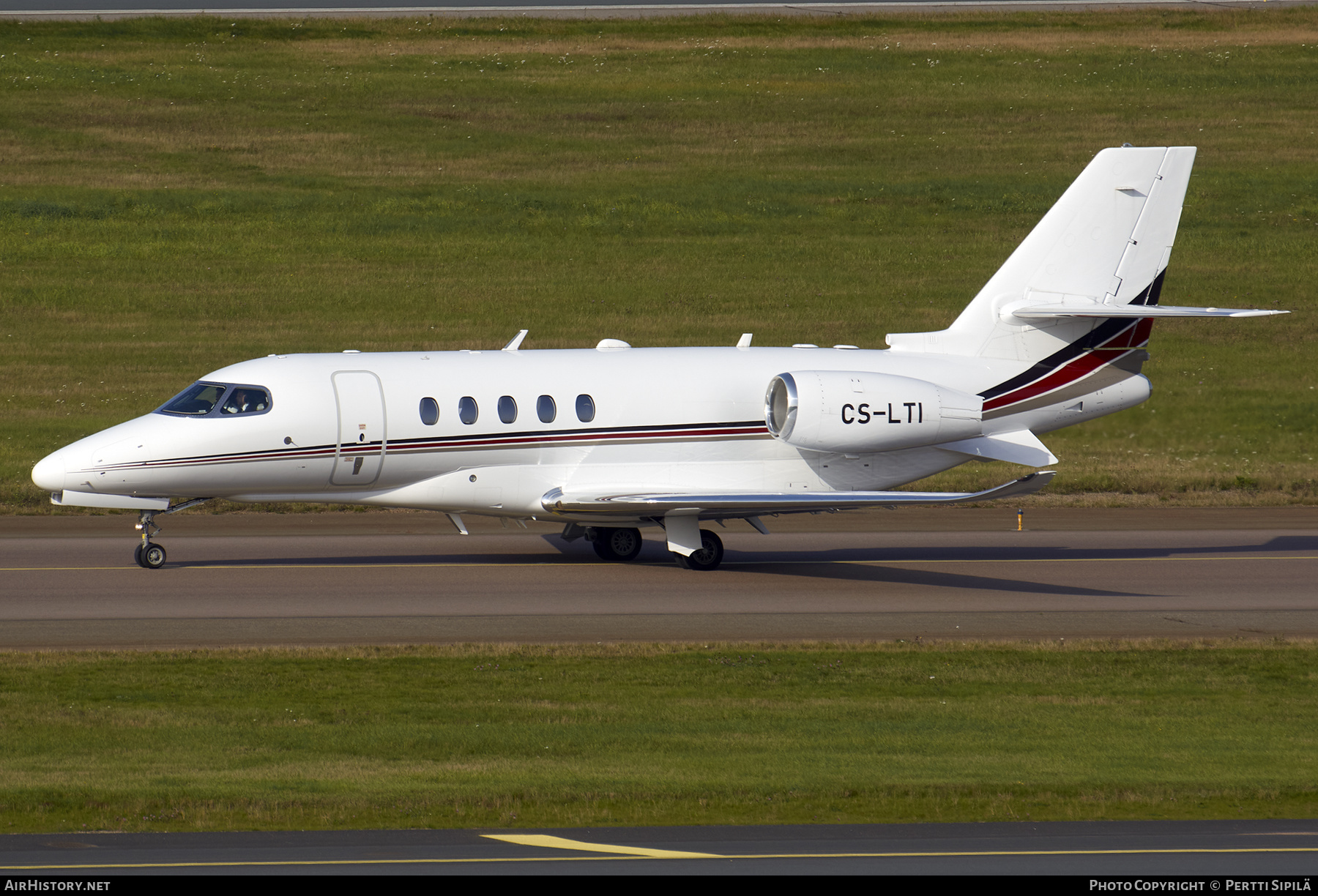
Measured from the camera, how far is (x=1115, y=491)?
34.2 metres

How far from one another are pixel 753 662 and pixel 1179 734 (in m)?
4.96

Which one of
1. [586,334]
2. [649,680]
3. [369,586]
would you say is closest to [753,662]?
[649,680]

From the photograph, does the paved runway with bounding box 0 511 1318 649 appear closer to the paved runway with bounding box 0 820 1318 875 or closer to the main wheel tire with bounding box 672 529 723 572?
the main wheel tire with bounding box 672 529 723 572

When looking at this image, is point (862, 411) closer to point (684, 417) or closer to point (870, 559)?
point (684, 417)

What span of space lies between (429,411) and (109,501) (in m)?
4.71

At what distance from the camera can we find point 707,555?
2467 centimetres

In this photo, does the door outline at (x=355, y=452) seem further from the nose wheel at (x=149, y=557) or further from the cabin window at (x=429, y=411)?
the nose wheel at (x=149, y=557)

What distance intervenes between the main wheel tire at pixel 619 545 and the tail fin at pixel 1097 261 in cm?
533

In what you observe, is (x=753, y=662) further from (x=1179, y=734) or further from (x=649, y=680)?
(x=1179, y=734)

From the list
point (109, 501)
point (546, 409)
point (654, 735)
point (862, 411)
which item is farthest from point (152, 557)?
point (654, 735)

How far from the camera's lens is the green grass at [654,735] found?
12.7 m

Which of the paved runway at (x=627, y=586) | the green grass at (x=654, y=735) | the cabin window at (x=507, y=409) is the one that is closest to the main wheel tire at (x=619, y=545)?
the paved runway at (x=627, y=586)

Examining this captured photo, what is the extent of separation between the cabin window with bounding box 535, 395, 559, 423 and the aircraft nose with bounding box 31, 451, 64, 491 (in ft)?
22.4

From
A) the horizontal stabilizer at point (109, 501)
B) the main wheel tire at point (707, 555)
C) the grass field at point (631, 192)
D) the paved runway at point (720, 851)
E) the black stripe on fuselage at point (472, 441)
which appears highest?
the grass field at point (631, 192)
